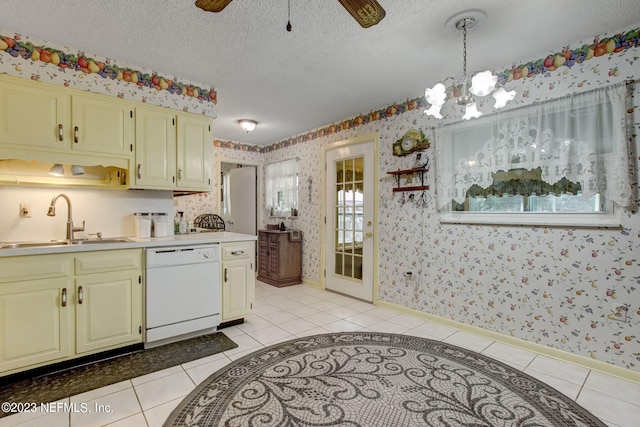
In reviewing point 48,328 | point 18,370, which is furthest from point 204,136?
point 18,370

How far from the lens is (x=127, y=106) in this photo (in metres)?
2.61

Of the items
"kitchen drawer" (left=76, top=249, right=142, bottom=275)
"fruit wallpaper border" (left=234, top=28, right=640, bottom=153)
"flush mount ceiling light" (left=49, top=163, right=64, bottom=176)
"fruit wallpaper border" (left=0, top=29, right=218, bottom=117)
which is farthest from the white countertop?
"fruit wallpaper border" (left=234, top=28, right=640, bottom=153)

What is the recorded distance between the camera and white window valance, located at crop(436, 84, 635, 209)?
2135 mm

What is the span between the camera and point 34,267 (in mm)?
2027

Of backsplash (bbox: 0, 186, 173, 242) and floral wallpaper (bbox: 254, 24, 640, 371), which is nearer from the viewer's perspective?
floral wallpaper (bbox: 254, 24, 640, 371)

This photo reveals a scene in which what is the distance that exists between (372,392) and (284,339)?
1016 mm

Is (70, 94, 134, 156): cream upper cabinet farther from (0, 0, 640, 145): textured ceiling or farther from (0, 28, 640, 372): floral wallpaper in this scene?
(0, 0, 640, 145): textured ceiling

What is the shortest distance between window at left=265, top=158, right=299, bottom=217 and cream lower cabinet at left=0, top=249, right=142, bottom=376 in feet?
9.68

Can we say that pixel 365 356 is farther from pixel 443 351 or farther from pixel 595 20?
pixel 595 20

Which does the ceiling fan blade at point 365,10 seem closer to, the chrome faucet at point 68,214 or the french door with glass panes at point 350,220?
the french door with glass panes at point 350,220

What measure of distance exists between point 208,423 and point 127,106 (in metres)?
2.49

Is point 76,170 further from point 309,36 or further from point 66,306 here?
point 309,36

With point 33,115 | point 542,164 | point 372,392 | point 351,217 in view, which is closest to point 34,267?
point 33,115

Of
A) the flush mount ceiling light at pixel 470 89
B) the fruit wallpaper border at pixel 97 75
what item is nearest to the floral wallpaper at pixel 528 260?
the flush mount ceiling light at pixel 470 89
